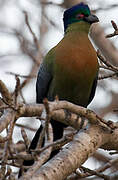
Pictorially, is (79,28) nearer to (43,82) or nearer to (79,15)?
(79,15)

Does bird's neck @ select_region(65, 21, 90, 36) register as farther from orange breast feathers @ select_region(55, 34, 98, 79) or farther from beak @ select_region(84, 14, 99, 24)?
orange breast feathers @ select_region(55, 34, 98, 79)

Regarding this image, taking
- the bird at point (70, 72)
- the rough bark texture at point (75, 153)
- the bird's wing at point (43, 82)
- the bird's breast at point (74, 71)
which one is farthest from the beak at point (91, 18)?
the rough bark texture at point (75, 153)

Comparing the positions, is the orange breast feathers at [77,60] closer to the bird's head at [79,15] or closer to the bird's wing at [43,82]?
the bird's wing at [43,82]

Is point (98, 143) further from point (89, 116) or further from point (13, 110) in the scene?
point (13, 110)

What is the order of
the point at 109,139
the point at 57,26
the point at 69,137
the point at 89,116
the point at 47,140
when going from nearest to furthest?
1. the point at 47,140
2. the point at 69,137
3. the point at 89,116
4. the point at 109,139
5. the point at 57,26

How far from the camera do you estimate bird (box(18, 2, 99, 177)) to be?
4715mm

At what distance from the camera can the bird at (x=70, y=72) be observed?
4715 millimetres

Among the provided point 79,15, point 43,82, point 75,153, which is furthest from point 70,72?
point 75,153

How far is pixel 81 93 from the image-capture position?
15.8ft

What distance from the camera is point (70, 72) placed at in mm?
4703

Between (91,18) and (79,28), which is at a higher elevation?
(91,18)

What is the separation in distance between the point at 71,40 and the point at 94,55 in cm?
34

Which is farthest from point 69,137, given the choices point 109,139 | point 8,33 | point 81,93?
point 8,33

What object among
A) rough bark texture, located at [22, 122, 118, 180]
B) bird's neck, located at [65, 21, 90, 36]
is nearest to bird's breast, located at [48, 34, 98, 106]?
bird's neck, located at [65, 21, 90, 36]
